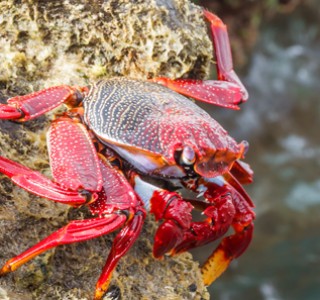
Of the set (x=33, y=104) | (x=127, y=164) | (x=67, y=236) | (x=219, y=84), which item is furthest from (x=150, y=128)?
(x=219, y=84)

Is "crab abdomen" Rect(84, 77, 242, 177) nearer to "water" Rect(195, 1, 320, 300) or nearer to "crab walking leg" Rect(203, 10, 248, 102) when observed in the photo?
"crab walking leg" Rect(203, 10, 248, 102)

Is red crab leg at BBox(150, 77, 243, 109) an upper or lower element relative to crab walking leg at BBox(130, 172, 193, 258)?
upper

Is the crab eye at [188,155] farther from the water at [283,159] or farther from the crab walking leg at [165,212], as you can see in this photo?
the water at [283,159]

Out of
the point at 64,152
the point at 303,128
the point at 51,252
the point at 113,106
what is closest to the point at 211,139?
the point at 113,106

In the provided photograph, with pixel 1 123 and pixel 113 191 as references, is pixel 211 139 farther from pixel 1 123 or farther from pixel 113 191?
pixel 1 123

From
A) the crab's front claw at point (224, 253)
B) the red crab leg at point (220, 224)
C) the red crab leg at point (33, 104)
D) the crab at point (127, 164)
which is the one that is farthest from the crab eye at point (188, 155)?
the crab's front claw at point (224, 253)

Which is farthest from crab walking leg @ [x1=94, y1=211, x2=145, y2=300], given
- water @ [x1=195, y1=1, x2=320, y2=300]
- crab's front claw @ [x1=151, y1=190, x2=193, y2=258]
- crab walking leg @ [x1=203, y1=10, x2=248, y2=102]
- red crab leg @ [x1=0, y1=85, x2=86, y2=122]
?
water @ [x1=195, y1=1, x2=320, y2=300]
